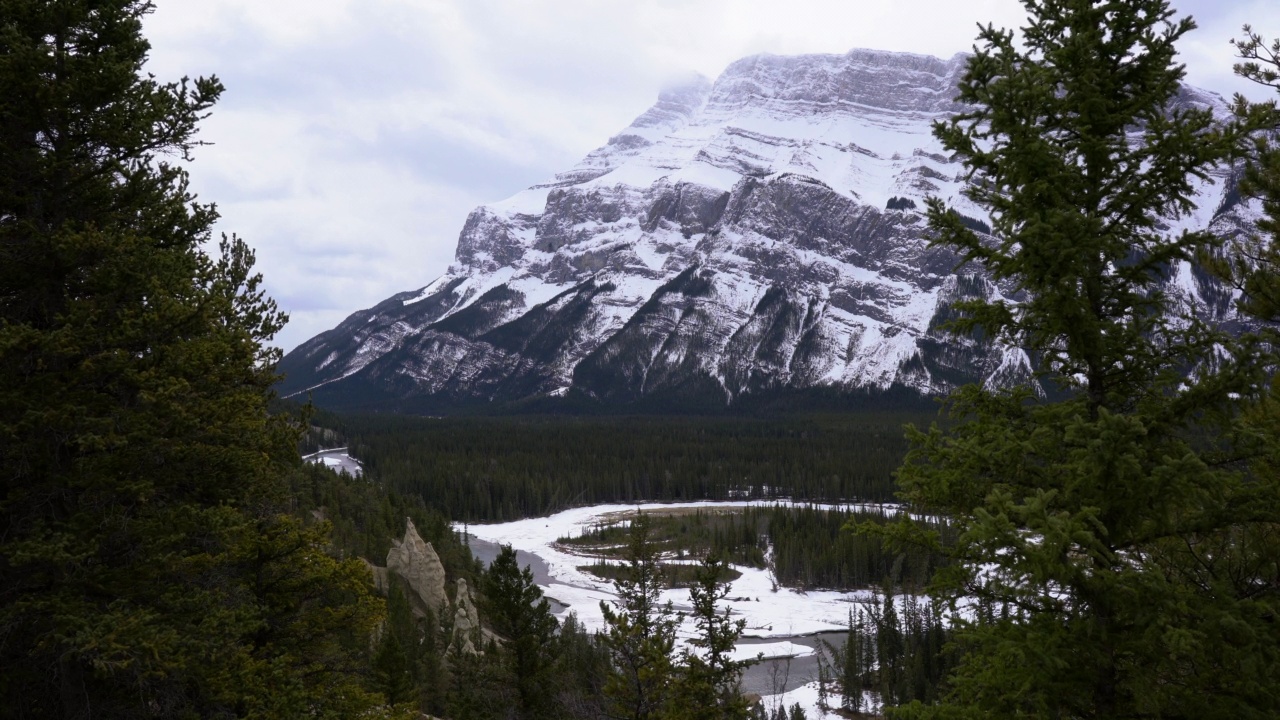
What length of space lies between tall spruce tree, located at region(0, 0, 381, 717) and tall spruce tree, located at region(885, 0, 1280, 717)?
8.43 metres

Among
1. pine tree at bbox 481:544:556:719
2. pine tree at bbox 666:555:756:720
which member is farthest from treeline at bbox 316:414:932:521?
pine tree at bbox 666:555:756:720

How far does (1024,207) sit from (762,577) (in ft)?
275

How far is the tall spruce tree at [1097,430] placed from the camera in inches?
265

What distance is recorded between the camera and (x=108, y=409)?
8.68m

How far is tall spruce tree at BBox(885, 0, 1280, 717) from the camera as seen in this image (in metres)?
6.72

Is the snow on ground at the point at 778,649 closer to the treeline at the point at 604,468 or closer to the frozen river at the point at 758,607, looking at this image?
the frozen river at the point at 758,607

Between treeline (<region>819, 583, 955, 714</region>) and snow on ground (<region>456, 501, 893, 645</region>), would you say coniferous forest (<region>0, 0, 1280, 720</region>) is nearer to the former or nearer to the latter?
snow on ground (<region>456, 501, 893, 645</region>)

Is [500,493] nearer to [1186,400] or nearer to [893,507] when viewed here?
[893,507]

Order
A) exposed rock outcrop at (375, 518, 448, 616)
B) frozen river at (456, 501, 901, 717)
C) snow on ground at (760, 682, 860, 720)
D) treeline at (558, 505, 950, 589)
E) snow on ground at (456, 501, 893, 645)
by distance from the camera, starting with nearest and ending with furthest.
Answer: exposed rock outcrop at (375, 518, 448, 616) < snow on ground at (760, 682, 860, 720) < frozen river at (456, 501, 901, 717) < snow on ground at (456, 501, 893, 645) < treeline at (558, 505, 950, 589)

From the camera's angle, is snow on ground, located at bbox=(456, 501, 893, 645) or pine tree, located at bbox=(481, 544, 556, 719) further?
snow on ground, located at bbox=(456, 501, 893, 645)

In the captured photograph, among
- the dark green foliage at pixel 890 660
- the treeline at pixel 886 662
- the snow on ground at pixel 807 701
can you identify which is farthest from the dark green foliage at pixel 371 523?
the dark green foliage at pixel 890 660

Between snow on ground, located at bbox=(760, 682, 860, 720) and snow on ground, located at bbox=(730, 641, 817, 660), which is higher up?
snow on ground, located at bbox=(730, 641, 817, 660)

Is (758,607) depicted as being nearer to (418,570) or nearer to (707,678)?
(418,570)

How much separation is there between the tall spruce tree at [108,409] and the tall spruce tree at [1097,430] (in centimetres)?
843
